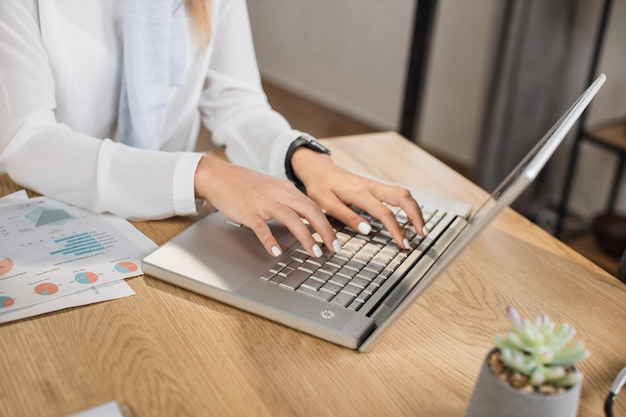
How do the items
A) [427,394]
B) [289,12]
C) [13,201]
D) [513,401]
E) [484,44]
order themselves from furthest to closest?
1. [289,12]
2. [484,44]
3. [13,201]
4. [427,394]
5. [513,401]

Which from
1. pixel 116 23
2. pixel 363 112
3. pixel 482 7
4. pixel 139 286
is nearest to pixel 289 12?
pixel 363 112

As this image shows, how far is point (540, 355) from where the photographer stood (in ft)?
1.76

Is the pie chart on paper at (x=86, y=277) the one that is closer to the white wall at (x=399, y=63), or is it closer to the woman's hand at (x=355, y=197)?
the woman's hand at (x=355, y=197)

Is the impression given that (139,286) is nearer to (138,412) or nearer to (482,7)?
(138,412)

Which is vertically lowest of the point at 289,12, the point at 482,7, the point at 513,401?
the point at 289,12

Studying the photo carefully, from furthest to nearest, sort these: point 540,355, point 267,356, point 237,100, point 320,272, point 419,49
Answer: point 419,49 → point 237,100 → point 320,272 → point 267,356 → point 540,355

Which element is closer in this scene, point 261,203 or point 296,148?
point 261,203

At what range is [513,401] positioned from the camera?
541 millimetres

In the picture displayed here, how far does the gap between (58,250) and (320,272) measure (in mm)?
305

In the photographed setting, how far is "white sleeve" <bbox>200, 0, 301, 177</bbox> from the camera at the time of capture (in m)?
1.13

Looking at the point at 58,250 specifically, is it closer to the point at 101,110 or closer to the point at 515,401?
the point at 101,110

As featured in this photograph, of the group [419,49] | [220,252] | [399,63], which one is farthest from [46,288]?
[399,63]

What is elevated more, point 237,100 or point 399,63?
point 237,100

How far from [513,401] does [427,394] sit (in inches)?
5.1
